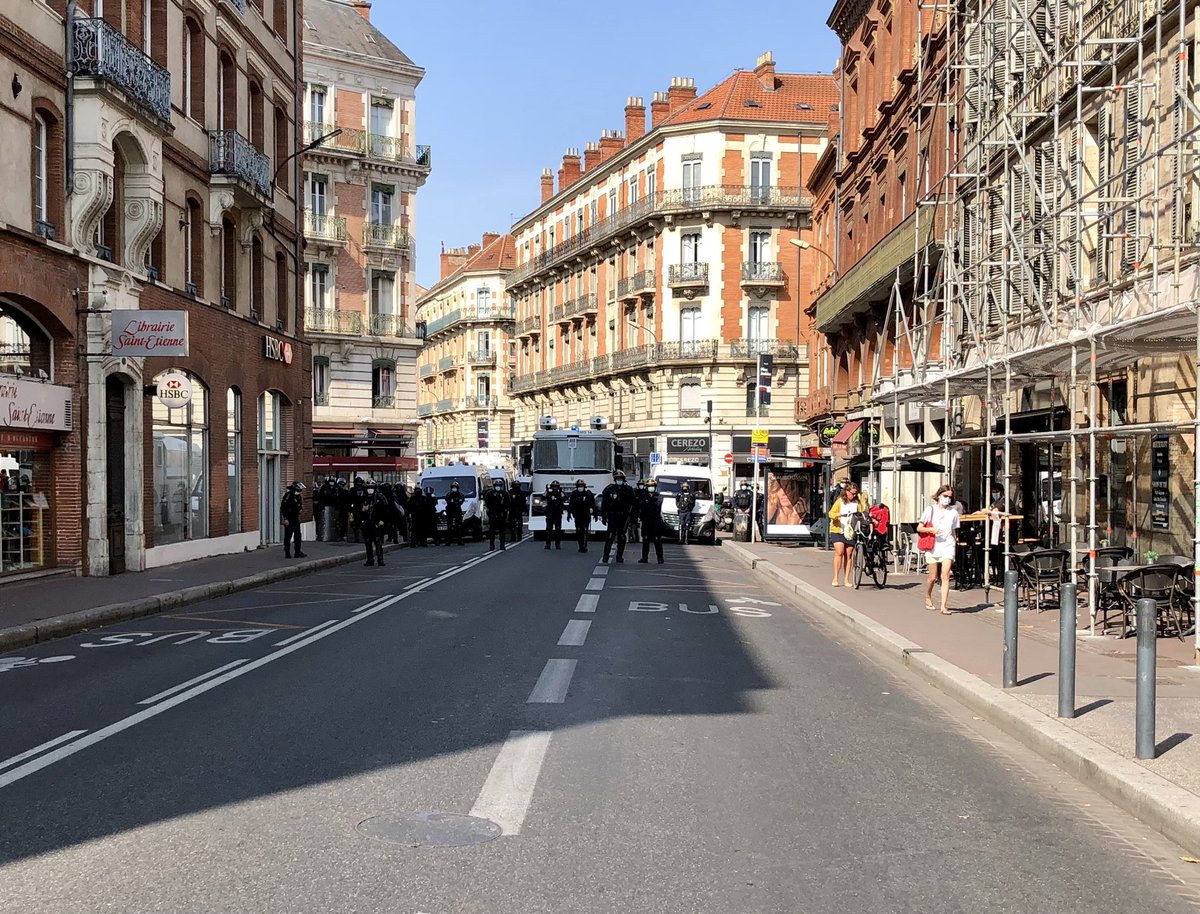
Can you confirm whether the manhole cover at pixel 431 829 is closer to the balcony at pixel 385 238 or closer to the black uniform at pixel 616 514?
the black uniform at pixel 616 514

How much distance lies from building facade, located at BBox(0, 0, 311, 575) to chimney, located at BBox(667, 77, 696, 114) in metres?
41.8

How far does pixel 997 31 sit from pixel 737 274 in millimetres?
41679

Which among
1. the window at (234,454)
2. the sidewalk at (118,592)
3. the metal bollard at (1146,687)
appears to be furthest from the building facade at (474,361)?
the metal bollard at (1146,687)

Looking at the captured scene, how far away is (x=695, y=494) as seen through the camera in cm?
4212

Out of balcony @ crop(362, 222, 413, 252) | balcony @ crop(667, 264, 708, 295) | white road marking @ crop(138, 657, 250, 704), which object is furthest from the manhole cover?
balcony @ crop(667, 264, 708, 295)

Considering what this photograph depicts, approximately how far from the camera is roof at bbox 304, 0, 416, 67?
52.2 m

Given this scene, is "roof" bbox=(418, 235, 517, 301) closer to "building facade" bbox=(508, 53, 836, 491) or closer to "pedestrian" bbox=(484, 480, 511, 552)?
"building facade" bbox=(508, 53, 836, 491)

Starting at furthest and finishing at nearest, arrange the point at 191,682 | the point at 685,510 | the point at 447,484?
the point at 447,484 → the point at 685,510 → the point at 191,682

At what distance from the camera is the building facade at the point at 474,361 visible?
313 ft

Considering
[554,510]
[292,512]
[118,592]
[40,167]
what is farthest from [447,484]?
[118,592]

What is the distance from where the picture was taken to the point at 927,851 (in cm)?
591

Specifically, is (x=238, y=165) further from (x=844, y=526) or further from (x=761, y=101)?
(x=761, y=101)

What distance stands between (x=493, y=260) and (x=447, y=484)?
206ft

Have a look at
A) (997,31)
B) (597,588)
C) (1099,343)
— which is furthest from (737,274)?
(1099,343)
